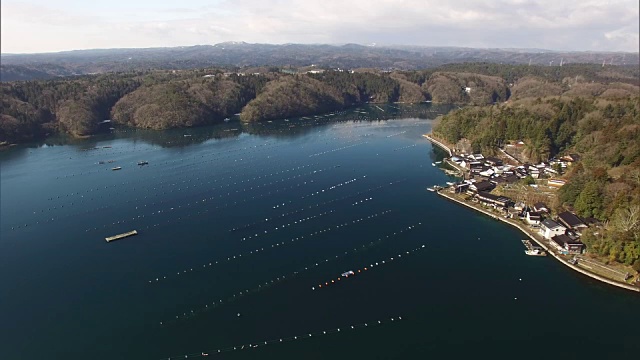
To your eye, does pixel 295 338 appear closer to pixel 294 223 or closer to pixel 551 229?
pixel 294 223

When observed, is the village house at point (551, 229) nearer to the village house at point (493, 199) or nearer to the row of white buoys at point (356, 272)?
the village house at point (493, 199)

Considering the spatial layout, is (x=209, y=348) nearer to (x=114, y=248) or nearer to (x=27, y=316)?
(x=27, y=316)

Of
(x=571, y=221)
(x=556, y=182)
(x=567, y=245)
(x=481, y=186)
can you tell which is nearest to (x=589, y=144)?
(x=556, y=182)

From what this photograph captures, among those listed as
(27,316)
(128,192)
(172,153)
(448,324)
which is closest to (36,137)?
(172,153)

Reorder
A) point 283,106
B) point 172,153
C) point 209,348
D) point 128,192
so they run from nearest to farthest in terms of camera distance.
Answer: point 209,348 < point 128,192 < point 172,153 < point 283,106

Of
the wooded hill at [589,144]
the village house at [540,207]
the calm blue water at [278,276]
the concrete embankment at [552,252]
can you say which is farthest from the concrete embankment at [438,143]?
the village house at [540,207]

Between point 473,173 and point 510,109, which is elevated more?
point 510,109

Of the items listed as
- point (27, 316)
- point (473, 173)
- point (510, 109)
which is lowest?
point (27, 316)
